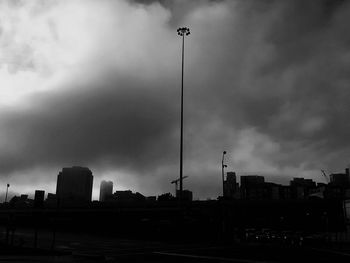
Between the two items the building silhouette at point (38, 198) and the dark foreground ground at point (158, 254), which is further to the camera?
the building silhouette at point (38, 198)

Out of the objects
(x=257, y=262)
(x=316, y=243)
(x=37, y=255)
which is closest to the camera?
(x=257, y=262)

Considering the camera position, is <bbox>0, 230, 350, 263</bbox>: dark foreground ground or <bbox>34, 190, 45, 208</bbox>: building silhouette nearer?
<bbox>0, 230, 350, 263</bbox>: dark foreground ground

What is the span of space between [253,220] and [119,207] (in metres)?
65.0

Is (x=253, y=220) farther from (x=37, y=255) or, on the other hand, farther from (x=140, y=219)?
(x=37, y=255)

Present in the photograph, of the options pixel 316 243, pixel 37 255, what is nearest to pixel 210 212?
pixel 316 243

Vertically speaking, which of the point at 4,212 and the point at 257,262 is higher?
the point at 4,212

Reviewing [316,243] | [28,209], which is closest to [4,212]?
A: [28,209]

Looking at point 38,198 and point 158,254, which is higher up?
point 38,198

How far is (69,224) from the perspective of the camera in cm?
15425

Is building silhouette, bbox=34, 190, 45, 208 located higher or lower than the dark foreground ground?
higher

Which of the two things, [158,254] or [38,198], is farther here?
[158,254]

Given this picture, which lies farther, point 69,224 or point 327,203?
point 69,224

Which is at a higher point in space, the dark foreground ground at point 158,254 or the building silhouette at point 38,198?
the building silhouette at point 38,198

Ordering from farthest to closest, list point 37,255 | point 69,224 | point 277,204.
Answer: point 69,224 < point 277,204 < point 37,255
